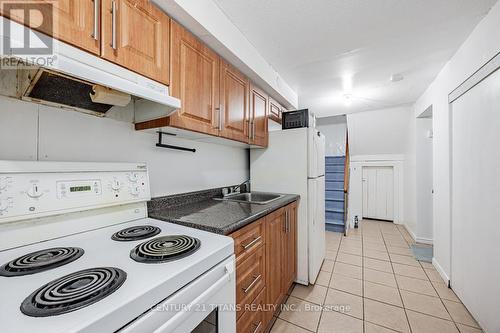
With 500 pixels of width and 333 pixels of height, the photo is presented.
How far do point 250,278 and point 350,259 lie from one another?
6.50 ft

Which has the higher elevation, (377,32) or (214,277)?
(377,32)

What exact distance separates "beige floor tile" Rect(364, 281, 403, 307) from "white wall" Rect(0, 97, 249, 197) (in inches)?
71.5

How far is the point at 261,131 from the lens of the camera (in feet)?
6.91

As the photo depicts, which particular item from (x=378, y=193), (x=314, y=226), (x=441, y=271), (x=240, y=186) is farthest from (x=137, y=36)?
(x=378, y=193)

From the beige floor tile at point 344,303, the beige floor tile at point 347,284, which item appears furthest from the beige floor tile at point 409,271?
the beige floor tile at point 344,303

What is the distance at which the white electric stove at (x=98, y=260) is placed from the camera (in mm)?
491

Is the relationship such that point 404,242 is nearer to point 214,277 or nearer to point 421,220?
point 421,220

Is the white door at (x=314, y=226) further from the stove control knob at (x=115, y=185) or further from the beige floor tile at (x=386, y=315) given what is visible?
the stove control knob at (x=115, y=185)

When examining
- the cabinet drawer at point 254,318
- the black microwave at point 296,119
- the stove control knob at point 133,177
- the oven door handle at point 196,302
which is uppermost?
the black microwave at point 296,119

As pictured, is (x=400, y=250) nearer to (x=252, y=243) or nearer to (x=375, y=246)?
(x=375, y=246)

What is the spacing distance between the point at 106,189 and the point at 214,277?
0.76 m

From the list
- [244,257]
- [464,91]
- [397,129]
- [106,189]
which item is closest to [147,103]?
[106,189]

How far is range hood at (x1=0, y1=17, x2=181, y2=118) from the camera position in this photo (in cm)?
63

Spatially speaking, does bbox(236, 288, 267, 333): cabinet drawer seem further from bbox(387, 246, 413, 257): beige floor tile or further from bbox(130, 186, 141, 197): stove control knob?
bbox(387, 246, 413, 257): beige floor tile
